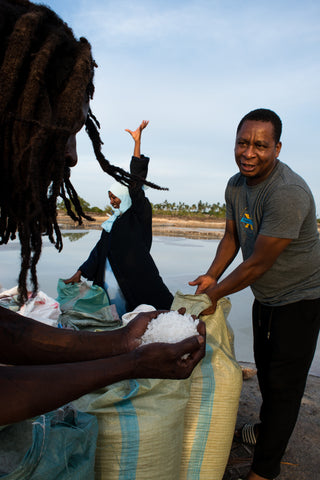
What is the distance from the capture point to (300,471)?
187 cm

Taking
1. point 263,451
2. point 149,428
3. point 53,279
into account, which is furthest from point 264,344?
point 53,279

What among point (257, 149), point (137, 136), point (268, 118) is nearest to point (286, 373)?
point (257, 149)

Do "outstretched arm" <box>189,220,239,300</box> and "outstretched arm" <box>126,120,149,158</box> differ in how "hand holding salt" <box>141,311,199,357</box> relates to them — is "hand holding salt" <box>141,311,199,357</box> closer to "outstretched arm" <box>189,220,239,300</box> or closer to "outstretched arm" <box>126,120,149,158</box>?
"outstretched arm" <box>189,220,239,300</box>

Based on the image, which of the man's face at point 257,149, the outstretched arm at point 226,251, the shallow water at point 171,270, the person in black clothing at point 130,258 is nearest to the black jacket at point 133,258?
the person in black clothing at point 130,258

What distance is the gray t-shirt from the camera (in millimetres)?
1668

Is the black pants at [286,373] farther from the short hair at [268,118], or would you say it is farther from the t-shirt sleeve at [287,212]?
the short hair at [268,118]

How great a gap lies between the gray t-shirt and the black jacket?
1.68 meters

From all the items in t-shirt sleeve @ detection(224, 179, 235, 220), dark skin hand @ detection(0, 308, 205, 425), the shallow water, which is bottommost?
the shallow water

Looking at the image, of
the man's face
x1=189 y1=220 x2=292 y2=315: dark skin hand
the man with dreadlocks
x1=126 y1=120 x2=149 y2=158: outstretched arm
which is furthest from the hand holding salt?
x1=126 y1=120 x2=149 y2=158: outstretched arm

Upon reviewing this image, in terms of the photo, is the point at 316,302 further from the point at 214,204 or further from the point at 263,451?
the point at 214,204

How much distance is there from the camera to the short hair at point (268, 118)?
1.83 m

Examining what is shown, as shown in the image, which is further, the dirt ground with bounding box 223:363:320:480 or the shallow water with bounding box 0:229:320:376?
the shallow water with bounding box 0:229:320:376

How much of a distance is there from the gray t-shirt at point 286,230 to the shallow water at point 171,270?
1536mm

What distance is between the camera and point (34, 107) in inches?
41.4
